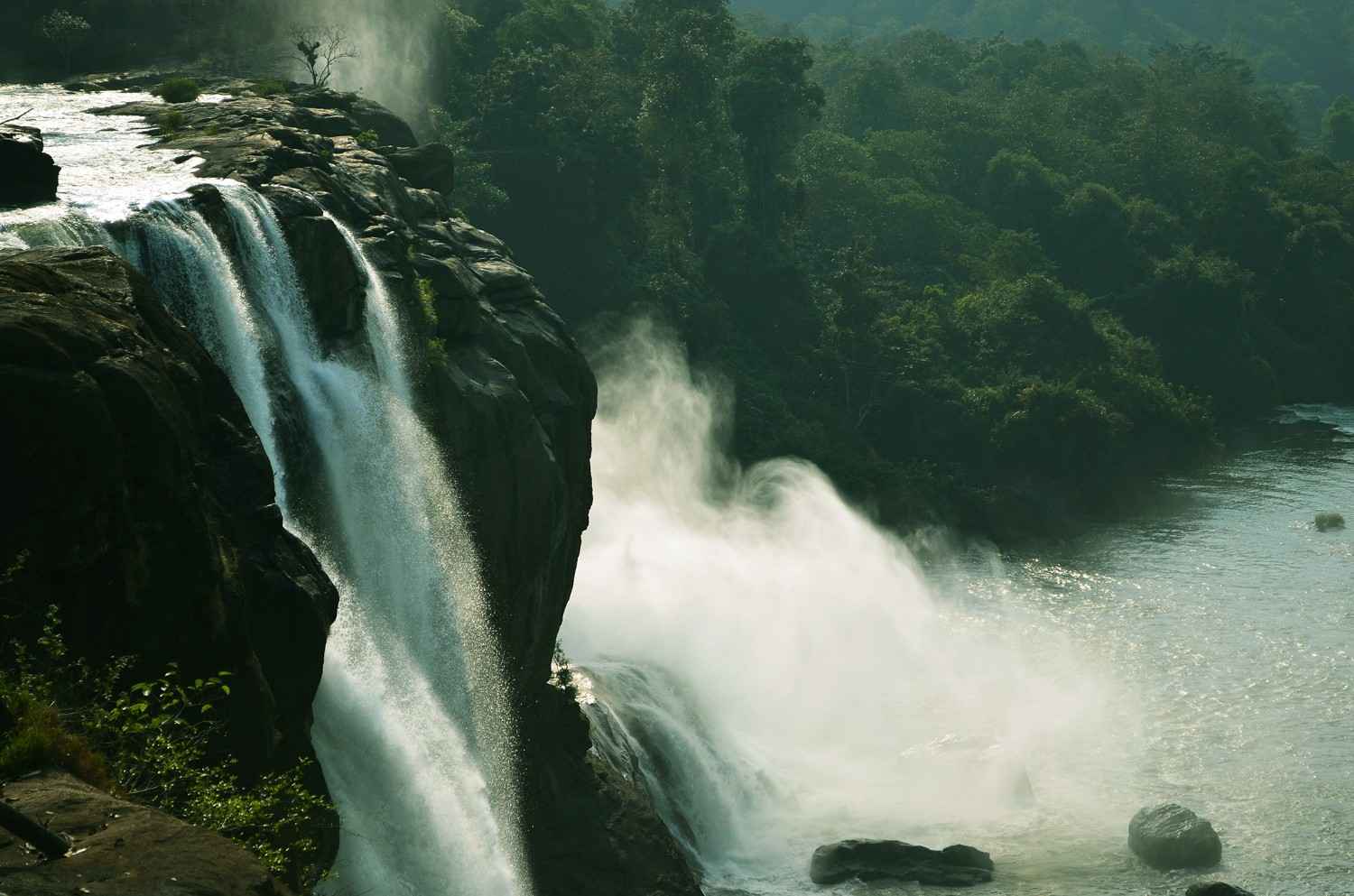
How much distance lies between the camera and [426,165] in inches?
1174

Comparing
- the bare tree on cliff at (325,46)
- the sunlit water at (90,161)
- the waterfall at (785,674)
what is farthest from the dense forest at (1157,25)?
the sunlit water at (90,161)

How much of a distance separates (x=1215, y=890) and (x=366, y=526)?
1437 centimetres

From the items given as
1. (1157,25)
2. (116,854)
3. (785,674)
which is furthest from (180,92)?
(1157,25)

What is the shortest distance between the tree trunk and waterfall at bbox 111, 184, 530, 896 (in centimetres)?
738

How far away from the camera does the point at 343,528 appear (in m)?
20.0

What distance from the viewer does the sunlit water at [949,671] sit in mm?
27938

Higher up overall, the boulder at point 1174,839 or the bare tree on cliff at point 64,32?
the bare tree on cliff at point 64,32

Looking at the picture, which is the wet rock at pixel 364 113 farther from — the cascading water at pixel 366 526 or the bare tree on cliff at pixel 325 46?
the bare tree on cliff at pixel 325 46

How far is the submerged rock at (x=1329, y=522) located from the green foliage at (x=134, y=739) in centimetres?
4098

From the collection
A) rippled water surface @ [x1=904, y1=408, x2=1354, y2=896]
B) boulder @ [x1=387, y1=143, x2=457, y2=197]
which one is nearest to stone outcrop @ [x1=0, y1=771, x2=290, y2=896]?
rippled water surface @ [x1=904, y1=408, x2=1354, y2=896]

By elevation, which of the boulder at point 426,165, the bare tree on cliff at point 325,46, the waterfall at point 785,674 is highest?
the bare tree on cliff at point 325,46

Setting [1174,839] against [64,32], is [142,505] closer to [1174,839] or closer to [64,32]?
[1174,839]

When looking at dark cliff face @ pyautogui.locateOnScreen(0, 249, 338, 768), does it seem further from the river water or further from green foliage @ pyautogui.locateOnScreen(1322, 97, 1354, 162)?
green foliage @ pyautogui.locateOnScreen(1322, 97, 1354, 162)

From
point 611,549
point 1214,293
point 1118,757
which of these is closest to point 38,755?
point 1118,757
